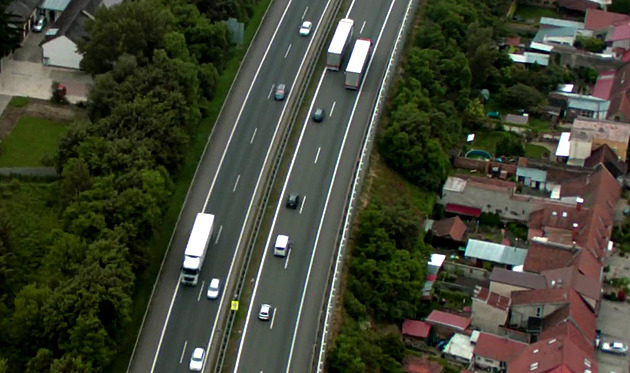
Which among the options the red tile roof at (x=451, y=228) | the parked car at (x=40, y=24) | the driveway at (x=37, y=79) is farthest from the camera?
the parked car at (x=40, y=24)

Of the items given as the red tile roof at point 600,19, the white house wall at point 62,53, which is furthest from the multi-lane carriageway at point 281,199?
the red tile roof at point 600,19

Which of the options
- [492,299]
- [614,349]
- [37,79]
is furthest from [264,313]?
[37,79]

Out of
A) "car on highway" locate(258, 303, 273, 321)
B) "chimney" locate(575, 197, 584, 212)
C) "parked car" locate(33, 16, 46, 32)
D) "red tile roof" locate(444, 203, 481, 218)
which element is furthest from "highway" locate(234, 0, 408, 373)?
"parked car" locate(33, 16, 46, 32)

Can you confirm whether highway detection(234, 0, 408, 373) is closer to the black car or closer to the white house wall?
the black car

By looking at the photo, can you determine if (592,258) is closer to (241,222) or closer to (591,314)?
(591,314)

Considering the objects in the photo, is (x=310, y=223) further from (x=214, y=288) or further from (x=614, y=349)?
(x=614, y=349)

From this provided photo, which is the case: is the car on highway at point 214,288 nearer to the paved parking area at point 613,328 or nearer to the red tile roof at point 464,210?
the red tile roof at point 464,210
